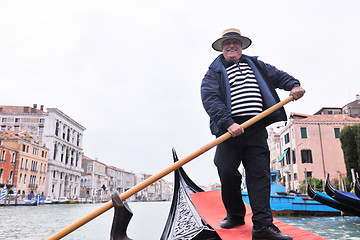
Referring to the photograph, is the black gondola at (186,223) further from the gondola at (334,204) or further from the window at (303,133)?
the window at (303,133)

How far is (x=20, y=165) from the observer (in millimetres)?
19594

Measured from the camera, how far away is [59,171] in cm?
2761

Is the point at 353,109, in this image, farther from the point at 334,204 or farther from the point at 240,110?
the point at 240,110

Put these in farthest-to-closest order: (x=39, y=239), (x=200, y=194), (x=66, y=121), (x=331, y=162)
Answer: (x=66, y=121) < (x=331, y=162) < (x=39, y=239) < (x=200, y=194)

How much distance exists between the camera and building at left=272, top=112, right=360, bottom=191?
48.9ft

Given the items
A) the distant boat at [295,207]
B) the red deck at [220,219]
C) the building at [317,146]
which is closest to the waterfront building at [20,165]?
the distant boat at [295,207]

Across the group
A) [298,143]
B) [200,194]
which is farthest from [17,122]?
[200,194]

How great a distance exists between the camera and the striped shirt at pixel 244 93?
4.52ft

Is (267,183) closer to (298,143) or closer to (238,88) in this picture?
(238,88)

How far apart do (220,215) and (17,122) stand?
3010 cm

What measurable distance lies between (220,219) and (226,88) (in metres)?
0.70

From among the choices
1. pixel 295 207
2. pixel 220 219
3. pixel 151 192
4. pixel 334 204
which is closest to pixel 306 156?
pixel 295 207

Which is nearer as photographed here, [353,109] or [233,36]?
[233,36]

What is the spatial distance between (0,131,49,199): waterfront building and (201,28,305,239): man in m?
19.1
